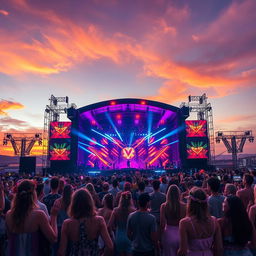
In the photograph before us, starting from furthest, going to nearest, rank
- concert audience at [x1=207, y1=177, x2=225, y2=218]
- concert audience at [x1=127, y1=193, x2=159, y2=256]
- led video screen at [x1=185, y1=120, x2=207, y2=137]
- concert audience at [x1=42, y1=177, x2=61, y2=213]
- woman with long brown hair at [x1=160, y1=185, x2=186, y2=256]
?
led video screen at [x1=185, y1=120, x2=207, y2=137]
concert audience at [x1=42, y1=177, x2=61, y2=213]
concert audience at [x1=207, y1=177, x2=225, y2=218]
woman with long brown hair at [x1=160, y1=185, x2=186, y2=256]
concert audience at [x1=127, y1=193, x2=159, y2=256]

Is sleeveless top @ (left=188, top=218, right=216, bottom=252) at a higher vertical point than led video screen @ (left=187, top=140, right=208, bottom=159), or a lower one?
lower

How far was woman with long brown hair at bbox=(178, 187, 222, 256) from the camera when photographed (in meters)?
2.94

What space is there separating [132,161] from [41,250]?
33976 mm

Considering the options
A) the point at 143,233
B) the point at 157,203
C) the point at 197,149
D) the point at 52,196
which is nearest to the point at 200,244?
the point at 143,233

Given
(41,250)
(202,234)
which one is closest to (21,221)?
(41,250)

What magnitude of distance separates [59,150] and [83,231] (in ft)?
95.3

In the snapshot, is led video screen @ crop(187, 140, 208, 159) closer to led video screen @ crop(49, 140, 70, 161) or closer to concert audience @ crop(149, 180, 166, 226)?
led video screen @ crop(49, 140, 70, 161)

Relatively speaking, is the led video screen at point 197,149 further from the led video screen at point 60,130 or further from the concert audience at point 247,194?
the concert audience at point 247,194

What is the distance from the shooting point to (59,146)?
30750mm

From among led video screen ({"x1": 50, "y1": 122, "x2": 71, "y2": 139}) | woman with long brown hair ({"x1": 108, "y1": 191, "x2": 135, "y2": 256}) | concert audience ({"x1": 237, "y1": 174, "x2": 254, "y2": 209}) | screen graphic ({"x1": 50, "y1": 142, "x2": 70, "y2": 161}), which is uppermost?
led video screen ({"x1": 50, "y1": 122, "x2": 71, "y2": 139})

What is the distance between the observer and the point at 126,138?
122 feet

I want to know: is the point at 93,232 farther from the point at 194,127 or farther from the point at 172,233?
the point at 194,127

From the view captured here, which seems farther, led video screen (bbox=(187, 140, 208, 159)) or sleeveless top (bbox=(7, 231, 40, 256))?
led video screen (bbox=(187, 140, 208, 159))

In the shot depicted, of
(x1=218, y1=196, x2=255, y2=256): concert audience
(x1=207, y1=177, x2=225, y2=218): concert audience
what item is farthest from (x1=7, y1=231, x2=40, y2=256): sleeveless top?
(x1=207, y1=177, x2=225, y2=218): concert audience
